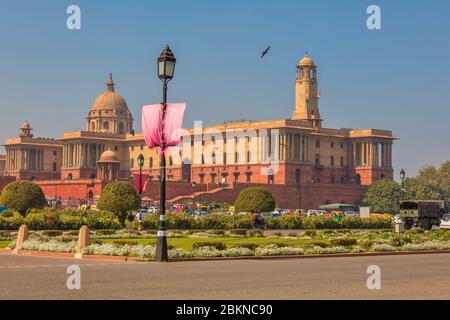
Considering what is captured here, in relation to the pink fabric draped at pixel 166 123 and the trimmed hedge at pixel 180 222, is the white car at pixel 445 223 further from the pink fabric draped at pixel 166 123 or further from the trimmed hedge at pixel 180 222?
the pink fabric draped at pixel 166 123

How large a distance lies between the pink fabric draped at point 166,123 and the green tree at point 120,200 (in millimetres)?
32224

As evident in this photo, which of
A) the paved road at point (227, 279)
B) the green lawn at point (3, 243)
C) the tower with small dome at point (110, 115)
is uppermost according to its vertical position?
the tower with small dome at point (110, 115)

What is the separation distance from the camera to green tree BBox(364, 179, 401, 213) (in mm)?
130500

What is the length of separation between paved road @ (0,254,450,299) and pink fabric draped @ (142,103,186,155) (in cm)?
373

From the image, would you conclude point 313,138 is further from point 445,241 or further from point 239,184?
point 445,241

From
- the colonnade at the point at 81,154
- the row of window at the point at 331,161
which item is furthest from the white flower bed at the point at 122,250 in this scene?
the colonnade at the point at 81,154

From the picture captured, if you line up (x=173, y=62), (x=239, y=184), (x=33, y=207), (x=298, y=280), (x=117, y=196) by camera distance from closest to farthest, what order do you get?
(x=298, y=280)
(x=173, y=62)
(x=117, y=196)
(x=33, y=207)
(x=239, y=184)

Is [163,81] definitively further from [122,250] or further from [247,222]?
[247,222]

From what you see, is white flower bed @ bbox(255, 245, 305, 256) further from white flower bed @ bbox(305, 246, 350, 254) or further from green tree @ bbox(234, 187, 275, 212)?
green tree @ bbox(234, 187, 275, 212)

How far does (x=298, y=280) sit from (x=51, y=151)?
156654 millimetres

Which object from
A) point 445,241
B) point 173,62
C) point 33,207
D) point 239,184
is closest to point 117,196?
point 33,207

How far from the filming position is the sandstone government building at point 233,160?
127m
